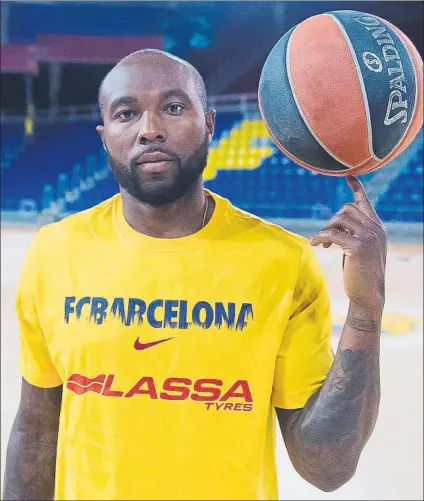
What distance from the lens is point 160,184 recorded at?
101 cm

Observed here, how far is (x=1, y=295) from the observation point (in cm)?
491

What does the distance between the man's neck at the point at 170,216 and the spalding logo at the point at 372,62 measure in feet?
1.06

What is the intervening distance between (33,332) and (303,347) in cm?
46

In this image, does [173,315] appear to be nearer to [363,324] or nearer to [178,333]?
[178,333]

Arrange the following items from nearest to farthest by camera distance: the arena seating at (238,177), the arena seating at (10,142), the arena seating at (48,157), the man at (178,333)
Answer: the man at (178,333), the arena seating at (238,177), the arena seating at (48,157), the arena seating at (10,142)

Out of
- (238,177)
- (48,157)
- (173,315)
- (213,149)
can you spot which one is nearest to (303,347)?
(173,315)

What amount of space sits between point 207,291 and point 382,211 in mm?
7424

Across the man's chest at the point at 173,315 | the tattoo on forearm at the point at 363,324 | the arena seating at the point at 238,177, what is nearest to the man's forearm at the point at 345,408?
the tattoo on forearm at the point at 363,324

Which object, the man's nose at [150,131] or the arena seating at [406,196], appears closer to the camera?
the man's nose at [150,131]

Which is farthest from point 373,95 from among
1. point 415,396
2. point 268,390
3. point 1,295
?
point 1,295

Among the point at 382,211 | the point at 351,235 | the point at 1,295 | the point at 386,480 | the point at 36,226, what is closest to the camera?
the point at 351,235

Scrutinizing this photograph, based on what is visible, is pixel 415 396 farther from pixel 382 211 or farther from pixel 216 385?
pixel 382 211

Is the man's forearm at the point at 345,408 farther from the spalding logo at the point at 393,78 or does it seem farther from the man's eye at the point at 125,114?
the man's eye at the point at 125,114

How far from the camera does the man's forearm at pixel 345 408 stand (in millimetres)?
968
